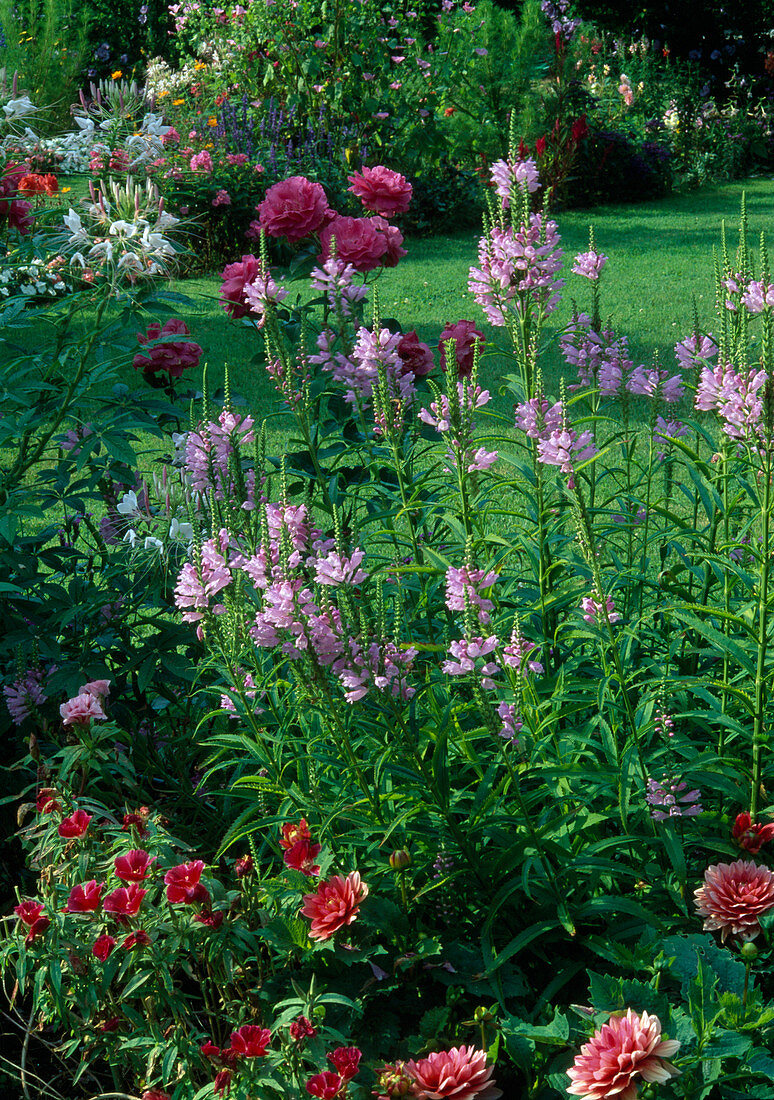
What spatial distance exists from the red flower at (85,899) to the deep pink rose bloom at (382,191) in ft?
7.01

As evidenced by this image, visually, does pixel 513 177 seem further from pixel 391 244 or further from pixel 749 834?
pixel 749 834

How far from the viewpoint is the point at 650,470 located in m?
2.41

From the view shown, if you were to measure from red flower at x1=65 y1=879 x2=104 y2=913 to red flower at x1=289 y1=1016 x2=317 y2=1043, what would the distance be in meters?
0.39

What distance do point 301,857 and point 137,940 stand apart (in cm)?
28

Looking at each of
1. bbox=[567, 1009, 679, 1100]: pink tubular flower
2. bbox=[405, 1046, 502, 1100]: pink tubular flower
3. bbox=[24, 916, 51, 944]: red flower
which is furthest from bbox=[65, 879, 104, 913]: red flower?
bbox=[567, 1009, 679, 1100]: pink tubular flower

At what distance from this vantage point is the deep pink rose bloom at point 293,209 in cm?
286

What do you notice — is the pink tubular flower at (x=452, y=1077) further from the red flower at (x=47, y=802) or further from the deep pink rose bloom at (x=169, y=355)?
the deep pink rose bloom at (x=169, y=355)

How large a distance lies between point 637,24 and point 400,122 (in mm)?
9821

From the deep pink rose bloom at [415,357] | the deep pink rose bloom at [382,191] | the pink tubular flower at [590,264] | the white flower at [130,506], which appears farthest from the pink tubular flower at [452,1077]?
the deep pink rose bloom at [382,191]

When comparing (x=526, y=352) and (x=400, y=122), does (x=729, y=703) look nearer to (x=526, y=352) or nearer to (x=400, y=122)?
(x=526, y=352)

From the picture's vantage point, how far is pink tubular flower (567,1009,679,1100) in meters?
1.30

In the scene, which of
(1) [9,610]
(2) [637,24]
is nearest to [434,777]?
(1) [9,610]

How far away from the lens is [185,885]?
1581mm

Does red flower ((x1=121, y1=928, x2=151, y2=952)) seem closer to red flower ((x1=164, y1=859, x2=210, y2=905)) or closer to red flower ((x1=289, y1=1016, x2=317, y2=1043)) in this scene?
red flower ((x1=164, y1=859, x2=210, y2=905))
